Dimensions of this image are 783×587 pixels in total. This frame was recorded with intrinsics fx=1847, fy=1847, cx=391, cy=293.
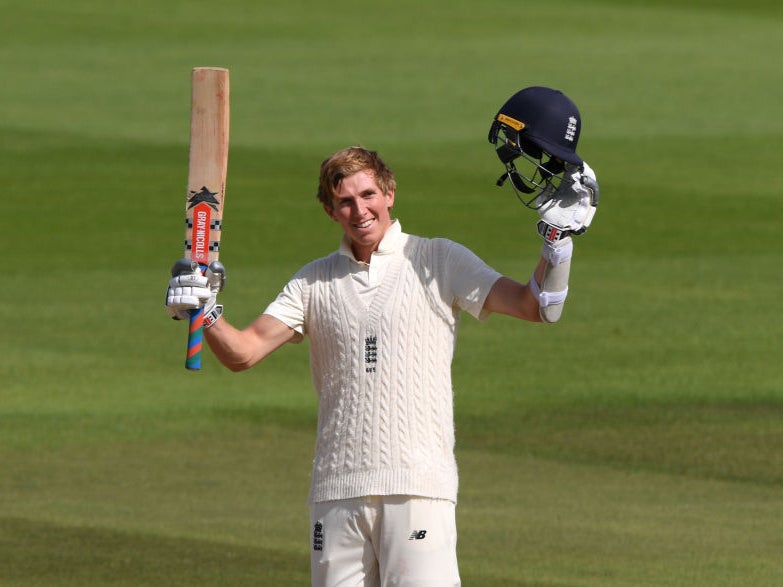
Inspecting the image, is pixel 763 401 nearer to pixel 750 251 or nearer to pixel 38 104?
pixel 750 251

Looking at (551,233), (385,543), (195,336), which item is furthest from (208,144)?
(385,543)

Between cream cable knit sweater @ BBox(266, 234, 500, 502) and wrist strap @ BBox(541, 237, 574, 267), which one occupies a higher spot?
wrist strap @ BBox(541, 237, 574, 267)

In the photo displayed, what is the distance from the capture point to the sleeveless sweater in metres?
5.34

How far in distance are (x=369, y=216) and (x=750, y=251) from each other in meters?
14.1

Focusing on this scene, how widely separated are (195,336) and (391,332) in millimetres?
712

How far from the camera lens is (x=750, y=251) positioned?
19.1 meters

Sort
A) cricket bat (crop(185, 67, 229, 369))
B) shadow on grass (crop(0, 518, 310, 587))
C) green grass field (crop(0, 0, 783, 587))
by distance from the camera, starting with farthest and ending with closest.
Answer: green grass field (crop(0, 0, 783, 587)) < shadow on grass (crop(0, 518, 310, 587)) < cricket bat (crop(185, 67, 229, 369))

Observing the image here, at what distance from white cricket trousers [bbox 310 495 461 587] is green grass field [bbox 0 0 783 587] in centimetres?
302

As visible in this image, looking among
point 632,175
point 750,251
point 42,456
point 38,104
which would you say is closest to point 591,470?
point 42,456

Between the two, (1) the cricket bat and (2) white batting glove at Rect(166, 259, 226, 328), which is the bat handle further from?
(1) the cricket bat

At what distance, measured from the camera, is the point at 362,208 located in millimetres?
5449

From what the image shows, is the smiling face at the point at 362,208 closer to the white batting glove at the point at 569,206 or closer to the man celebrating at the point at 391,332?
the man celebrating at the point at 391,332

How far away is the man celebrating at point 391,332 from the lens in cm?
532

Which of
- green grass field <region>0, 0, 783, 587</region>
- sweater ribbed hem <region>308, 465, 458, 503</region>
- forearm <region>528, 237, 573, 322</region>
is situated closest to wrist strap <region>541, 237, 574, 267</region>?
forearm <region>528, 237, 573, 322</region>
